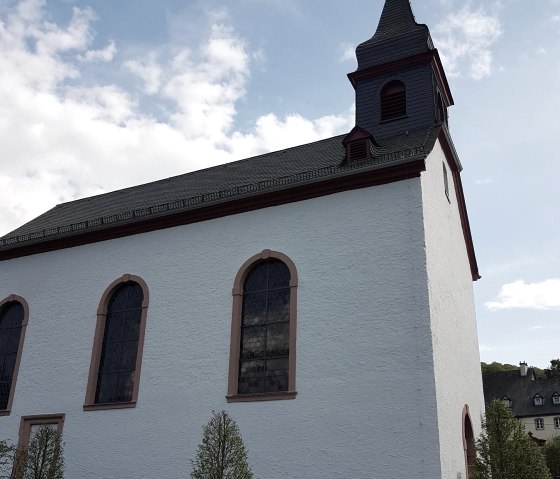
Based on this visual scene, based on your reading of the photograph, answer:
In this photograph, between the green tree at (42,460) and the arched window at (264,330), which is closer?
the arched window at (264,330)

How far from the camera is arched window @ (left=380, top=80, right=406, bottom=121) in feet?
51.6

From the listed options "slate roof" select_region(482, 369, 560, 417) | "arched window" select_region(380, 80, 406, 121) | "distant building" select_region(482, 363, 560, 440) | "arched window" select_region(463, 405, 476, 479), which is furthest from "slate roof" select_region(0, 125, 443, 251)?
"slate roof" select_region(482, 369, 560, 417)

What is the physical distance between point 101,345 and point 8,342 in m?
3.14

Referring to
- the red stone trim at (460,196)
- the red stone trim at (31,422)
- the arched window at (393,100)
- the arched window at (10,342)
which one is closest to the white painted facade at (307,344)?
the red stone trim at (31,422)

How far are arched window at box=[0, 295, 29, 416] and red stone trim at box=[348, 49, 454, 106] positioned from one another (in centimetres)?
1056

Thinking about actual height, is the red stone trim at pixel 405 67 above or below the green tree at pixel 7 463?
above

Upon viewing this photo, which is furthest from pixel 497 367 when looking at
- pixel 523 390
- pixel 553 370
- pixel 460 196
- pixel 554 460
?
pixel 460 196

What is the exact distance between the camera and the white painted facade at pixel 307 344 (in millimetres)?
10570

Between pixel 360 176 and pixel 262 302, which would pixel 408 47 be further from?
pixel 262 302

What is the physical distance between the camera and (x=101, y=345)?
1408 cm

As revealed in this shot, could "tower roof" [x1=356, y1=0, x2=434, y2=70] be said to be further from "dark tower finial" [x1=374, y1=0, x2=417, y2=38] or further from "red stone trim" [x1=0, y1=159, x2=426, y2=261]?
"red stone trim" [x1=0, y1=159, x2=426, y2=261]

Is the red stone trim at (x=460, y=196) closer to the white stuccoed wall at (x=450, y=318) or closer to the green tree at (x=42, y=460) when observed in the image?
the white stuccoed wall at (x=450, y=318)

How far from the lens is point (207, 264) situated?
1343 cm

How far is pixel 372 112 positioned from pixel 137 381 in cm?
885
